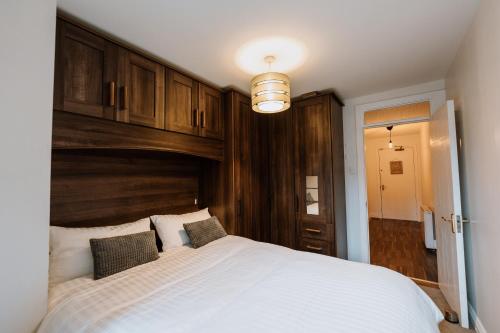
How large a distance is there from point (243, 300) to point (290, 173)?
2.10 meters

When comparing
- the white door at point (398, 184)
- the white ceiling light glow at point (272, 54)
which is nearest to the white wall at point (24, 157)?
the white ceiling light glow at point (272, 54)

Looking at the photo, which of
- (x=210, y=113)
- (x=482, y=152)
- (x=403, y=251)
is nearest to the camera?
(x=482, y=152)

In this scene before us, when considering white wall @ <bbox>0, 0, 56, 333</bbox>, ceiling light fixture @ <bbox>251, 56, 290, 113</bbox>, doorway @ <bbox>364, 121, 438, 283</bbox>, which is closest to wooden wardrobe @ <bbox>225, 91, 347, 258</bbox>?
ceiling light fixture @ <bbox>251, 56, 290, 113</bbox>

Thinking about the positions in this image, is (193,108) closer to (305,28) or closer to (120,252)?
(305,28)

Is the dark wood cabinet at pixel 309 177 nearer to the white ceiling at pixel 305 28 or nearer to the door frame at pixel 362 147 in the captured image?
the door frame at pixel 362 147

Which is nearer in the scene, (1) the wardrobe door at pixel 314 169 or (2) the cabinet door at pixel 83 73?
(2) the cabinet door at pixel 83 73

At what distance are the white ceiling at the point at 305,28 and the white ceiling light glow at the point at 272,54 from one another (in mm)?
64

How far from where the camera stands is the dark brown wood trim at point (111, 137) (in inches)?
60.7

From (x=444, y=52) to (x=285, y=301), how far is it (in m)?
2.58

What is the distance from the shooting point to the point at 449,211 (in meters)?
2.15

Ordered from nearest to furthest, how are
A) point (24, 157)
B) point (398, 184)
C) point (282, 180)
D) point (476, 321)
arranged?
point (24, 157) → point (476, 321) → point (282, 180) → point (398, 184)

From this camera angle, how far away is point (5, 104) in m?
1.14

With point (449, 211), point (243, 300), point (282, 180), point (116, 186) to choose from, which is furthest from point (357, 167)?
point (116, 186)

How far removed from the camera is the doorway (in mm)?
5105
